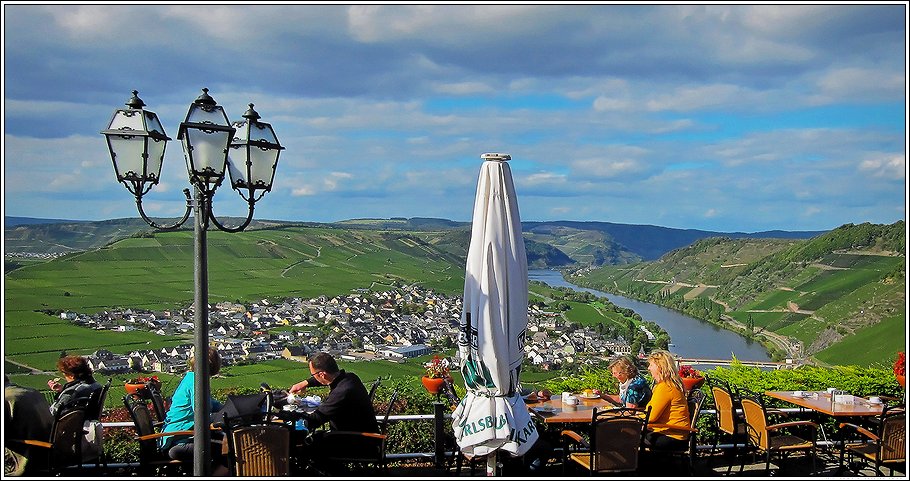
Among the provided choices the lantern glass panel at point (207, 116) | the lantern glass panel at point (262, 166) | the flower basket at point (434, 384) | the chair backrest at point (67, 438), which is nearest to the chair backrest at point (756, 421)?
the flower basket at point (434, 384)

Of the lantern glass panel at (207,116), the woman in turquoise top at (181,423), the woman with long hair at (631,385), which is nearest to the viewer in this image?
the lantern glass panel at (207,116)

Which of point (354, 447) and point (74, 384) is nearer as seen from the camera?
point (354, 447)

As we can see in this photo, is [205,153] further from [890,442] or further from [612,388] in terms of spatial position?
[890,442]

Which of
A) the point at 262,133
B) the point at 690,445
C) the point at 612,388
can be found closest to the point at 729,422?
the point at 690,445

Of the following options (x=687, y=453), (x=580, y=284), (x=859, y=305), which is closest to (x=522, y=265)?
(x=687, y=453)

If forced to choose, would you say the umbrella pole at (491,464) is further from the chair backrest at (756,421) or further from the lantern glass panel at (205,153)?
the lantern glass panel at (205,153)

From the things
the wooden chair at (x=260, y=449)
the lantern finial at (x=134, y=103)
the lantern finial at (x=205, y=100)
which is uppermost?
the lantern finial at (x=134, y=103)

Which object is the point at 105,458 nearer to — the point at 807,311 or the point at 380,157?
the point at 807,311
